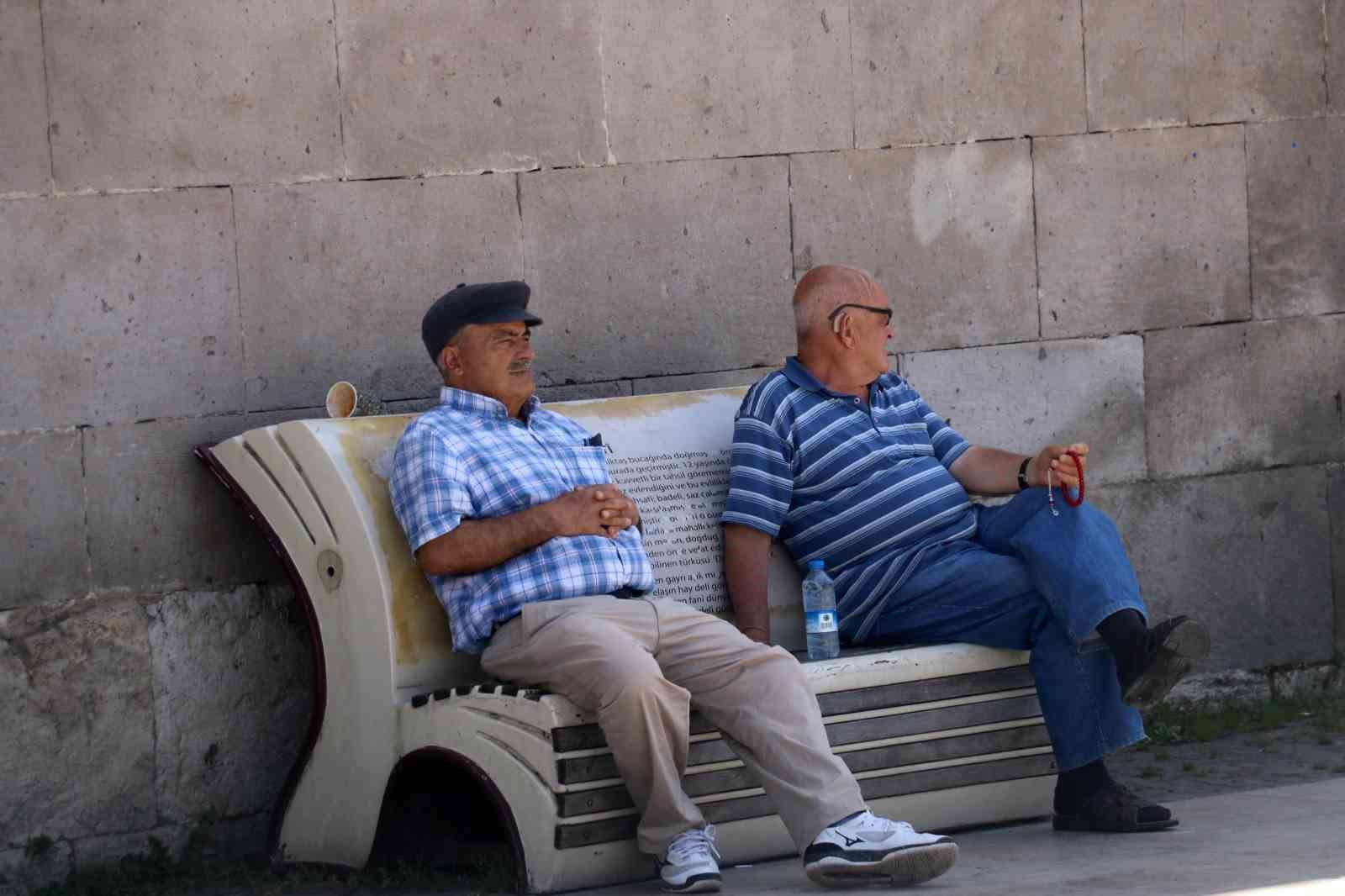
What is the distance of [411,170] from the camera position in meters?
5.62

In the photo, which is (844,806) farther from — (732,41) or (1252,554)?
(1252,554)

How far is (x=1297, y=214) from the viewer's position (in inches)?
279

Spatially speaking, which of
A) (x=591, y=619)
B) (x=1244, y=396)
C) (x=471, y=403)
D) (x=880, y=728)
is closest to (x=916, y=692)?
(x=880, y=728)

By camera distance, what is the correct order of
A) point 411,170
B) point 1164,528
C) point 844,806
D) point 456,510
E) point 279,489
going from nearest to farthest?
1. point 844,806
2. point 456,510
3. point 279,489
4. point 411,170
5. point 1164,528

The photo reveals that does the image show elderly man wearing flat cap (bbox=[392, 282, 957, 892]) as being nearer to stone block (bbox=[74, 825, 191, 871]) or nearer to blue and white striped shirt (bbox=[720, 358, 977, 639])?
blue and white striped shirt (bbox=[720, 358, 977, 639])

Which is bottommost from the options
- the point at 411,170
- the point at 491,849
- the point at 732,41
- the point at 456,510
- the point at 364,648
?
the point at 491,849

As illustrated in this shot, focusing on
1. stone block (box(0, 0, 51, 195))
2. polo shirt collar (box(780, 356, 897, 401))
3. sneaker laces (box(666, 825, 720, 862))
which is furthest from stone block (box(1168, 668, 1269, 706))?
stone block (box(0, 0, 51, 195))

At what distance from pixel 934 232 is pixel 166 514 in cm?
271

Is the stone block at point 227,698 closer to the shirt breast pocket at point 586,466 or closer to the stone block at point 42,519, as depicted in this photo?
the stone block at point 42,519

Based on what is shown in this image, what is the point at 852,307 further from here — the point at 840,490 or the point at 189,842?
the point at 189,842

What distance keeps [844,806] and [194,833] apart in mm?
1884

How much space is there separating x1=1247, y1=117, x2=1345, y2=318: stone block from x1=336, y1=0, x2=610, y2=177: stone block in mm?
2565

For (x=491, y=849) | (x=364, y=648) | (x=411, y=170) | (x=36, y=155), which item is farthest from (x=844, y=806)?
(x=36, y=155)

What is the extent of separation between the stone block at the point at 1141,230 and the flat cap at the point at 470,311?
2.32 m
